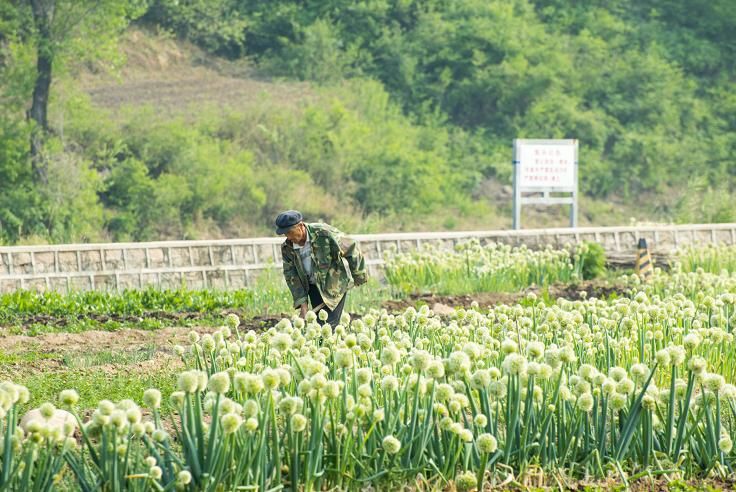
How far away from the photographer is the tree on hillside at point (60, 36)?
2100 centimetres

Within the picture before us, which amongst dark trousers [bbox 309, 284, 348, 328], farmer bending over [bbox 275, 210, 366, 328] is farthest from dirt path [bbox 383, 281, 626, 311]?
farmer bending over [bbox 275, 210, 366, 328]

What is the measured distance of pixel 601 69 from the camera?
31.6m

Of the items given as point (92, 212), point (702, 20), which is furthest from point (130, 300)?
point (702, 20)

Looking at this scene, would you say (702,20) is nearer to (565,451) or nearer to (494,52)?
(494,52)

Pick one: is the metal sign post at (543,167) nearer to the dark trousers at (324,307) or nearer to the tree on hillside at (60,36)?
the tree on hillside at (60,36)

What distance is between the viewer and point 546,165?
19.8 metres

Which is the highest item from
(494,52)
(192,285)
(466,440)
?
(494,52)

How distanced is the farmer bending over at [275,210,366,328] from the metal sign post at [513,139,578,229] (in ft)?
35.7

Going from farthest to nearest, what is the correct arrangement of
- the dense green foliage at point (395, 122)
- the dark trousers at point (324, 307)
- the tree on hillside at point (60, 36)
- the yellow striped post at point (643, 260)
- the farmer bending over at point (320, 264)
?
the dense green foliage at point (395, 122) → the tree on hillside at point (60, 36) → the yellow striped post at point (643, 260) → the dark trousers at point (324, 307) → the farmer bending over at point (320, 264)

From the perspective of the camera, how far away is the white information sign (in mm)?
19641

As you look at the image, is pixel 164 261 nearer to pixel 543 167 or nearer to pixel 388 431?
pixel 543 167

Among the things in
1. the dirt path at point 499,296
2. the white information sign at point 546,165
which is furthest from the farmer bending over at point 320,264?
the white information sign at point 546,165

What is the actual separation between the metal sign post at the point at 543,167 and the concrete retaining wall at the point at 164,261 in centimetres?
202

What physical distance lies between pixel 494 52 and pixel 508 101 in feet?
4.56
